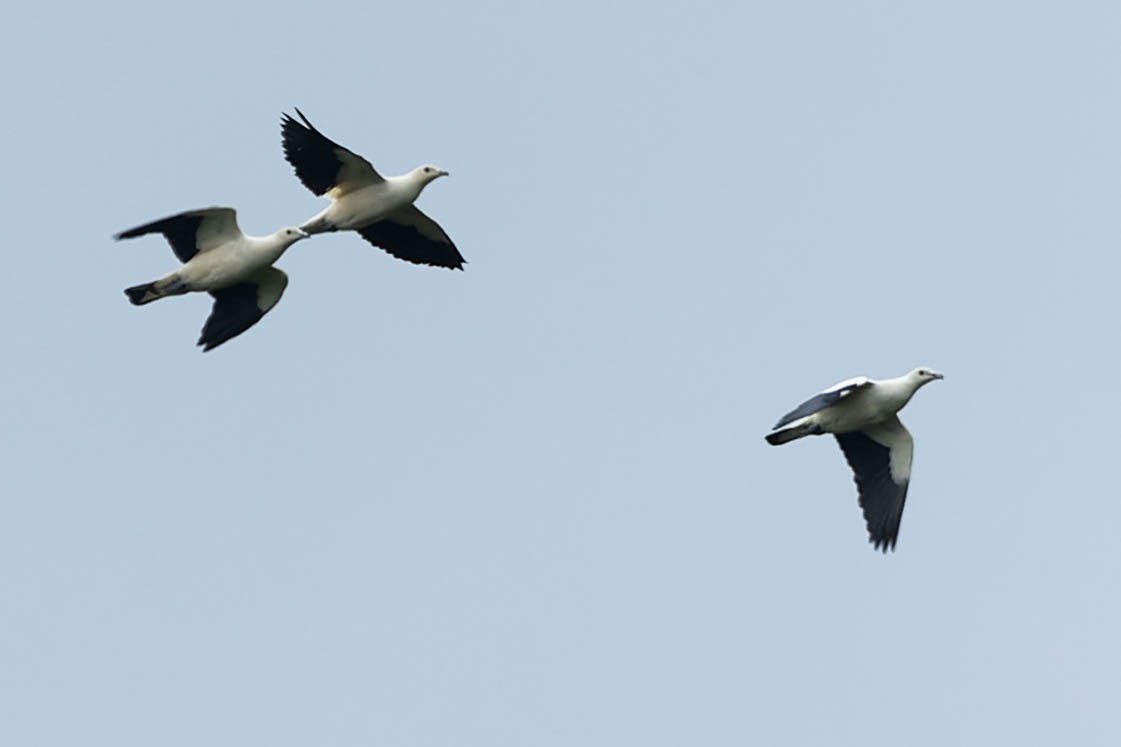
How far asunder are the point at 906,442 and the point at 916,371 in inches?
33.6

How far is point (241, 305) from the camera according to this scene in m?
28.8

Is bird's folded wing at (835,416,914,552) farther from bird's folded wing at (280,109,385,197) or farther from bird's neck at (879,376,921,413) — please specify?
bird's folded wing at (280,109,385,197)

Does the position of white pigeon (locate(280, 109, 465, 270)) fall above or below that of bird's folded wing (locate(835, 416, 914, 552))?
above

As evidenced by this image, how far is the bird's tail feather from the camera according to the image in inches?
1100

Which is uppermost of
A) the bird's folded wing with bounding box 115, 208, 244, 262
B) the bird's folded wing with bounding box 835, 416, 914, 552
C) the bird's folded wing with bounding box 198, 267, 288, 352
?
the bird's folded wing with bounding box 115, 208, 244, 262

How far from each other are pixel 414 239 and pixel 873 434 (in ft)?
22.8

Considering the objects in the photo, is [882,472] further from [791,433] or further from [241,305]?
[241,305]

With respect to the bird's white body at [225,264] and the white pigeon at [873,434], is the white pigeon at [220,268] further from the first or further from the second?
the white pigeon at [873,434]

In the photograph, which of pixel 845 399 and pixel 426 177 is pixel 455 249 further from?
pixel 845 399

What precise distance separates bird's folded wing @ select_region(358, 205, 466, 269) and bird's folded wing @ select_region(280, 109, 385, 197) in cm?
163

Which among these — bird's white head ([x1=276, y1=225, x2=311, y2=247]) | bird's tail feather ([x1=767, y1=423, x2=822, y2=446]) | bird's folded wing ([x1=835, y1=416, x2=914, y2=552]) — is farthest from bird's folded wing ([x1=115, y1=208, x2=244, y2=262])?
bird's folded wing ([x1=835, y1=416, x2=914, y2=552])

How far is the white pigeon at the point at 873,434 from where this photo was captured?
27.8 meters

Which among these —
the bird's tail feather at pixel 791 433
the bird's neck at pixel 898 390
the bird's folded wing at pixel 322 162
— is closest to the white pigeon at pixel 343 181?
the bird's folded wing at pixel 322 162

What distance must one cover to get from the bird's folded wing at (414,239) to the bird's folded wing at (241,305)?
2.93 meters
